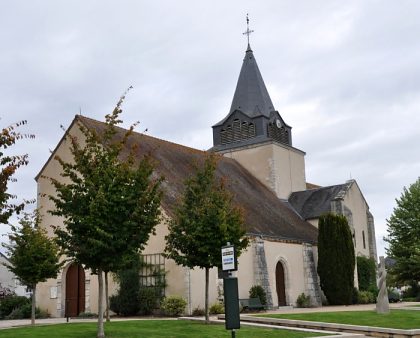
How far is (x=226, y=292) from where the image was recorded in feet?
36.2

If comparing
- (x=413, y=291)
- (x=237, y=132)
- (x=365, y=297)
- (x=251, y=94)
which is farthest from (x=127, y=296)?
(x=413, y=291)

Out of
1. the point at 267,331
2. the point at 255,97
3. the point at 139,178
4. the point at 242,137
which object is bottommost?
the point at 267,331

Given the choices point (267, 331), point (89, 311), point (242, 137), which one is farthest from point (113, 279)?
point (242, 137)

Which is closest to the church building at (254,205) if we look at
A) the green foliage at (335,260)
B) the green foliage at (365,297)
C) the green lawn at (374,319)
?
the green foliage at (335,260)

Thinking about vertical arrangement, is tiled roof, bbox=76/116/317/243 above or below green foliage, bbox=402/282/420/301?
above

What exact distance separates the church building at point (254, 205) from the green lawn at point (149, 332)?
16.7 feet

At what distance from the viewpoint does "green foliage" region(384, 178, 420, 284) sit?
34.2 metres

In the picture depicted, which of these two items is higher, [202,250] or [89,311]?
[202,250]

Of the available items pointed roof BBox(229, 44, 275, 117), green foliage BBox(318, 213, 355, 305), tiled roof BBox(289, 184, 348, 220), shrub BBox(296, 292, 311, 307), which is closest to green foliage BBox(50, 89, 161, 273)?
shrub BBox(296, 292, 311, 307)

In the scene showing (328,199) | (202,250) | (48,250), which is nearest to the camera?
(202,250)

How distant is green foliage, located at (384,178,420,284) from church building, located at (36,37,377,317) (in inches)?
80.8

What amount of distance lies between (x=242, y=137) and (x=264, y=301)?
44.8ft

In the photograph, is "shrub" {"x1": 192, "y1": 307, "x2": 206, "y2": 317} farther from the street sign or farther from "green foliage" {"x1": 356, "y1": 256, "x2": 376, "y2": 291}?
"green foliage" {"x1": 356, "y1": 256, "x2": 376, "y2": 291}

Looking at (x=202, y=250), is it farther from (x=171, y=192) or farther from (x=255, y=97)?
(x=255, y=97)
